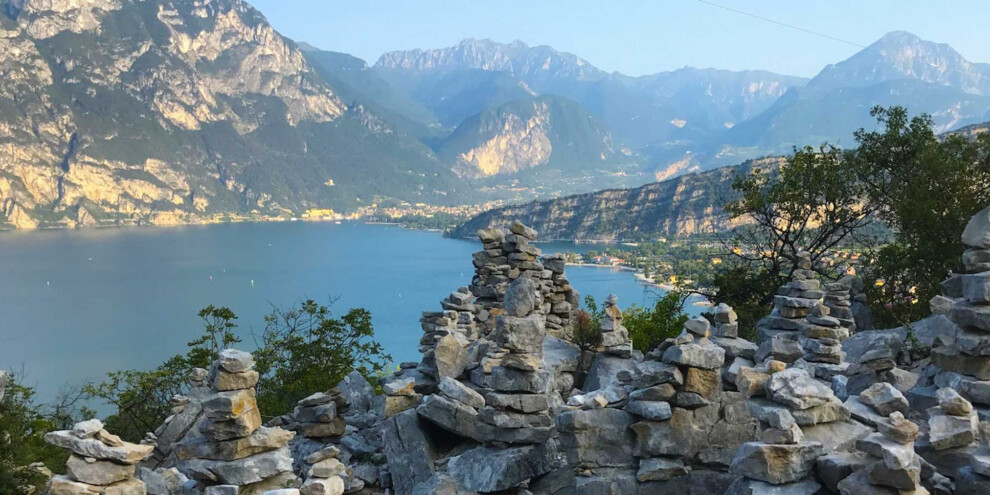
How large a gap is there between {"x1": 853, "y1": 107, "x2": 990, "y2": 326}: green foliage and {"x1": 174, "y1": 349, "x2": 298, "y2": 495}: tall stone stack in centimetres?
1958

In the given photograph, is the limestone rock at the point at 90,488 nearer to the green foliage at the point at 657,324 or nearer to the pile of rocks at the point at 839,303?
the green foliage at the point at 657,324

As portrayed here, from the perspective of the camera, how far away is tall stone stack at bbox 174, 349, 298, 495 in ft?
37.7

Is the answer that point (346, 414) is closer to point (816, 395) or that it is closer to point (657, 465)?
point (657, 465)

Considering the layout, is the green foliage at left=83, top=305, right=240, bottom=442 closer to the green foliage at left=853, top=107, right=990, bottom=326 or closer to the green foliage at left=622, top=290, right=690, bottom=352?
the green foliage at left=622, top=290, right=690, bottom=352

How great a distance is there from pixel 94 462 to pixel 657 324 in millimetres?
20740

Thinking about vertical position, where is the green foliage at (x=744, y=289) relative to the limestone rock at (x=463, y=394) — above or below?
above

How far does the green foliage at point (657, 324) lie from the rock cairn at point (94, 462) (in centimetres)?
1769

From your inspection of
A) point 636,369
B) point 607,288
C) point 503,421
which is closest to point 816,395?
point 636,369

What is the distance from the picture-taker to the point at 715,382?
12.1 meters

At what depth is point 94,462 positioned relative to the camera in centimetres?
1044

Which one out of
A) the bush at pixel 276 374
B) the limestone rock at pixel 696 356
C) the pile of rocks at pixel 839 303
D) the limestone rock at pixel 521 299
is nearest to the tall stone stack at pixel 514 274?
the pile of rocks at pixel 839 303

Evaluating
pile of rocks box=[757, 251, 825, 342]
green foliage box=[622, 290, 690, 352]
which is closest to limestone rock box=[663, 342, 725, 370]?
pile of rocks box=[757, 251, 825, 342]

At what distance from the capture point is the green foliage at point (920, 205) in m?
23.7

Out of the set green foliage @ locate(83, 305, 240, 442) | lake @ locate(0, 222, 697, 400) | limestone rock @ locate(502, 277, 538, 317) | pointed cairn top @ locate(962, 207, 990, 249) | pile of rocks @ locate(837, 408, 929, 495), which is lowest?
lake @ locate(0, 222, 697, 400)
